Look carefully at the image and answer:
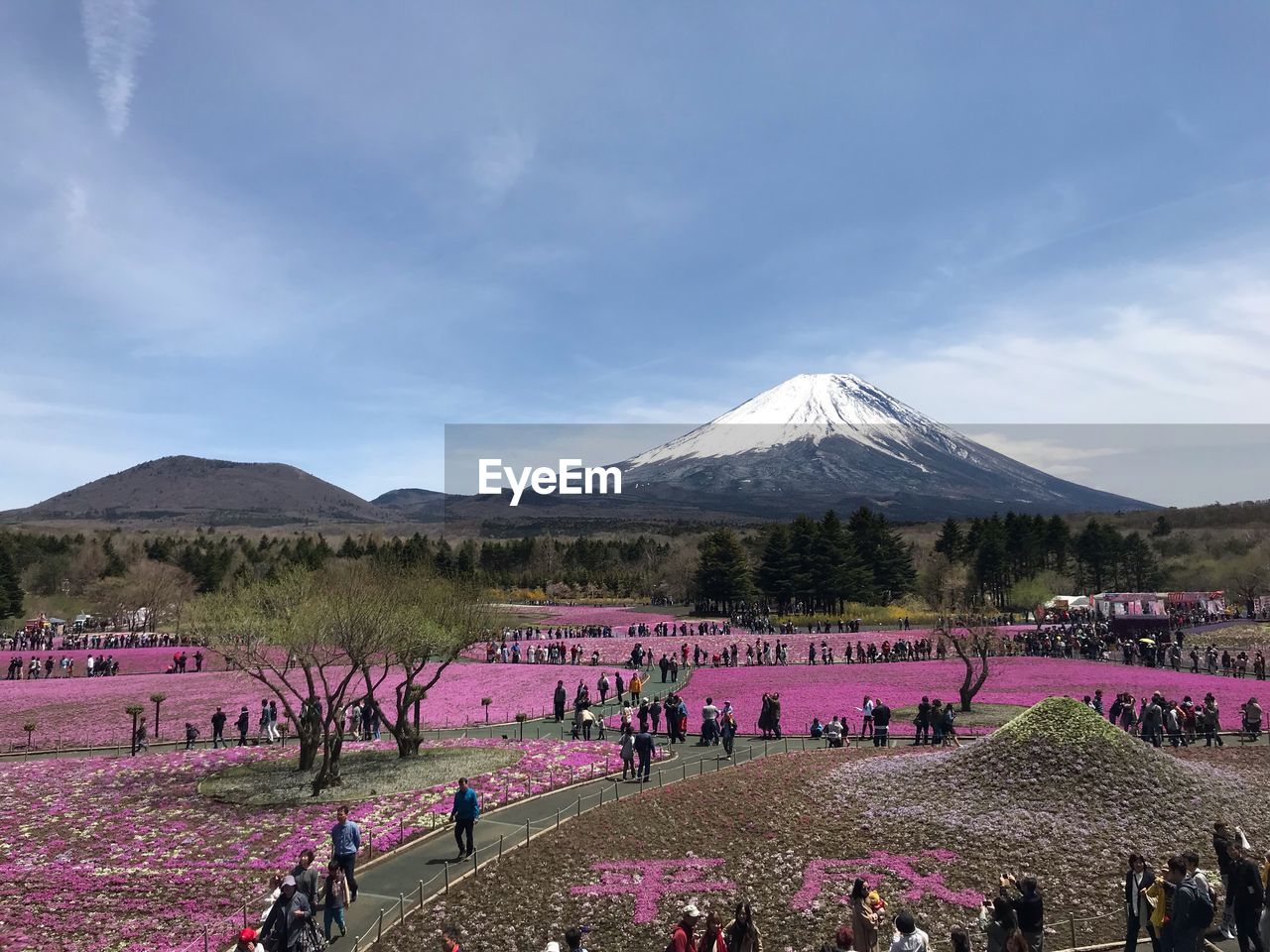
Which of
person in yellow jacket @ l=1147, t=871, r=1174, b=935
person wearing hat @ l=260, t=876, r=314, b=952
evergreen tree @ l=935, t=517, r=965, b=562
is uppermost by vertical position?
evergreen tree @ l=935, t=517, r=965, b=562

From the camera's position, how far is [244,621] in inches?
978

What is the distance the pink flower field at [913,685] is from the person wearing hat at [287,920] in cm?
2128

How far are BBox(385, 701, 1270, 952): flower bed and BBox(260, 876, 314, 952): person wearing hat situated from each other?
1707 millimetres

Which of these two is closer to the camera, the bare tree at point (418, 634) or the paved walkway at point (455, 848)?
the paved walkway at point (455, 848)

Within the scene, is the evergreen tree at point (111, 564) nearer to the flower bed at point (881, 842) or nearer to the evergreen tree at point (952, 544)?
the evergreen tree at point (952, 544)

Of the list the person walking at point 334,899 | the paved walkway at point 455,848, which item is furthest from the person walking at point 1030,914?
the person walking at point 334,899

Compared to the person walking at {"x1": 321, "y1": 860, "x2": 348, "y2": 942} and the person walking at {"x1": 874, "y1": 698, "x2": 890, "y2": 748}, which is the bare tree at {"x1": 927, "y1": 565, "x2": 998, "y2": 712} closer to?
the person walking at {"x1": 874, "y1": 698, "x2": 890, "y2": 748}

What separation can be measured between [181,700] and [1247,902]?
43071 mm

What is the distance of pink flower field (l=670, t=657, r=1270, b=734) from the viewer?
111 feet

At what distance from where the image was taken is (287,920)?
476 inches

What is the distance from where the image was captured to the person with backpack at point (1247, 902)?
1111cm

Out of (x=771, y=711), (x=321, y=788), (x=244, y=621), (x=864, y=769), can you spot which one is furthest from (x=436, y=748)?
(x=864, y=769)

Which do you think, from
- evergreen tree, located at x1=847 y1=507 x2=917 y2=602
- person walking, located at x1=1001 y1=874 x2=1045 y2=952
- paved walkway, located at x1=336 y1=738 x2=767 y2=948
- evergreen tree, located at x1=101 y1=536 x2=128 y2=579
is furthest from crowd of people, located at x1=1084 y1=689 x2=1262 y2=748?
evergreen tree, located at x1=101 y1=536 x2=128 y2=579

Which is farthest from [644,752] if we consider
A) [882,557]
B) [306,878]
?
[882,557]
